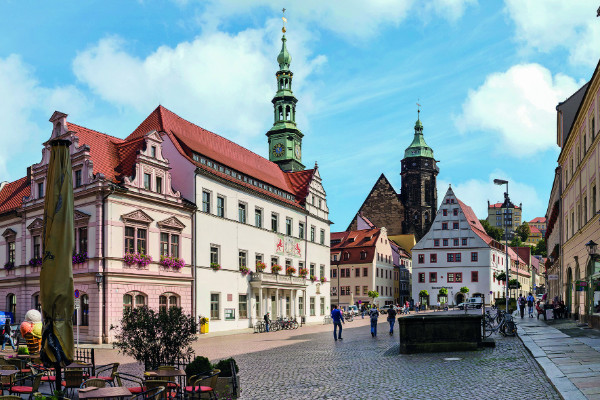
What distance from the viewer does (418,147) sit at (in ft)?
378

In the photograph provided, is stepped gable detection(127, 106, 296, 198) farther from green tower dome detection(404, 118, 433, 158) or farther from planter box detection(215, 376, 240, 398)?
green tower dome detection(404, 118, 433, 158)

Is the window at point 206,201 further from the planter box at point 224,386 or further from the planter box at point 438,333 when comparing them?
the planter box at point 224,386

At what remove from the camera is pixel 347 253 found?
84562mm

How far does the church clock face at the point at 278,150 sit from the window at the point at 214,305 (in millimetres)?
31214

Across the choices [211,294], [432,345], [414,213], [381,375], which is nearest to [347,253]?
[414,213]

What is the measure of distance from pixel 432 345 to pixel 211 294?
20.9m

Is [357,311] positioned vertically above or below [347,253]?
below

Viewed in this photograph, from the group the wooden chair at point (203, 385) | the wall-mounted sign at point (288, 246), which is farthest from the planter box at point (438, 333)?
the wall-mounted sign at point (288, 246)

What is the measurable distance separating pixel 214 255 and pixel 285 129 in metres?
30.6

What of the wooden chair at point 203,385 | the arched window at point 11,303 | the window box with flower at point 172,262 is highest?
the window box with flower at point 172,262

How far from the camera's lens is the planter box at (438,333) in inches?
797

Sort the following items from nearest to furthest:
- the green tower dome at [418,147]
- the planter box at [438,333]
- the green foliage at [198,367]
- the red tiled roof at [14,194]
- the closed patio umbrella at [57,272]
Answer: the closed patio umbrella at [57,272] → the green foliage at [198,367] → the planter box at [438,333] → the red tiled roof at [14,194] → the green tower dome at [418,147]

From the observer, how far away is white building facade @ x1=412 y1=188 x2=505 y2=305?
3278 inches

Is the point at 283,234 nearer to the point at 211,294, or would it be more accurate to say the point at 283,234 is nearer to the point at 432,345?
the point at 211,294
